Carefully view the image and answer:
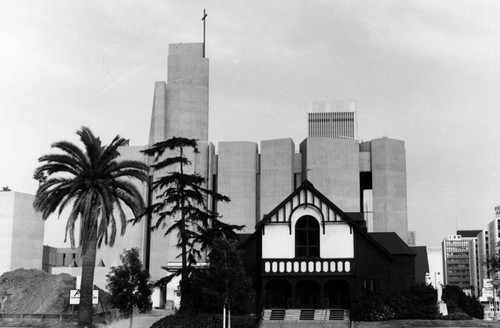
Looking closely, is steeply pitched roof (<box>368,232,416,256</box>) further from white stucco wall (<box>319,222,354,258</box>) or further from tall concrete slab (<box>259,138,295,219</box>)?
tall concrete slab (<box>259,138,295,219</box>)

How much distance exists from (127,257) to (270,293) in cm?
1298

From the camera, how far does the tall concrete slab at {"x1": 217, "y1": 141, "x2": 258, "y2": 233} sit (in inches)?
4328

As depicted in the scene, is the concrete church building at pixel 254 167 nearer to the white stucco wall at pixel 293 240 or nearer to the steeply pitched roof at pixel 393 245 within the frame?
the steeply pitched roof at pixel 393 245

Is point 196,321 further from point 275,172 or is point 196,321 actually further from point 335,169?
point 275,172

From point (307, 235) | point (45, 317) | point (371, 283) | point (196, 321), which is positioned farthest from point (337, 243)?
point (45, 317)

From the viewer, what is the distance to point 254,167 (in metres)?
112

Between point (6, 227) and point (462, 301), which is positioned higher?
point (6, 227)

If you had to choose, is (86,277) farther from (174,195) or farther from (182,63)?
(182,63)

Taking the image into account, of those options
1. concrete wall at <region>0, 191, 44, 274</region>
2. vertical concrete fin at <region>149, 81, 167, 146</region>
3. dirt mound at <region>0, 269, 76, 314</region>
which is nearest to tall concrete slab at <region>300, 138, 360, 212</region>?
vertical concrete fin at <region>149, 81, 167, 146</region>

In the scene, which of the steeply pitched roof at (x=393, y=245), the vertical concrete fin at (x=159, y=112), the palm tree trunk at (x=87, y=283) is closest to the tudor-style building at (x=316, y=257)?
the steeply pitched roof at (x=393, y=245)

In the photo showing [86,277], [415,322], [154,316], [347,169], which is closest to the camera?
[86,277]

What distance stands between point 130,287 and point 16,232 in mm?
63048

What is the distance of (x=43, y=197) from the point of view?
42.7 m

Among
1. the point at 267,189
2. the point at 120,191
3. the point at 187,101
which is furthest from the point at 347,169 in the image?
the point at 120,191
